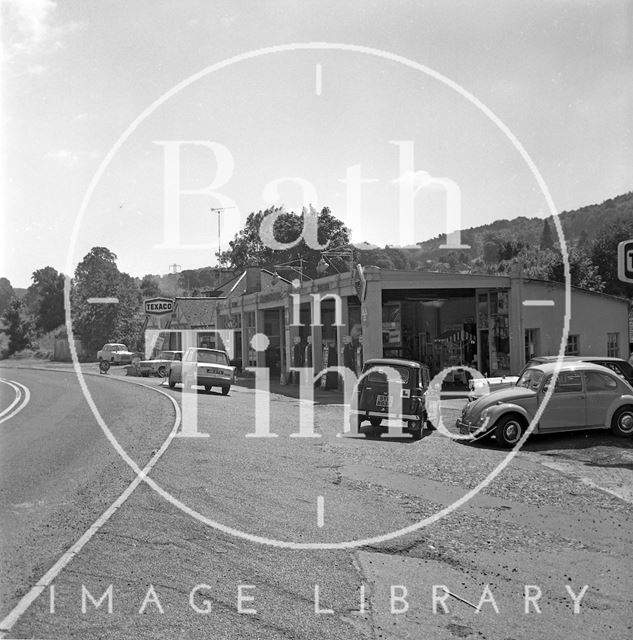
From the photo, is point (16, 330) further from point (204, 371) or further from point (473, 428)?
point (473, 428)

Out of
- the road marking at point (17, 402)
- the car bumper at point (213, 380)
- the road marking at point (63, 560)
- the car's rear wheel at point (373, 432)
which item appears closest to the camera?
the road marking at point (63, 560)

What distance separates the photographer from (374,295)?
2839cm

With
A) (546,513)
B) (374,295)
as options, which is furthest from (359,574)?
(374,295)

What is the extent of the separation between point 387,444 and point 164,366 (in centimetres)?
3380

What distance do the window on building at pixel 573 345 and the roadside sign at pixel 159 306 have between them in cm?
4292

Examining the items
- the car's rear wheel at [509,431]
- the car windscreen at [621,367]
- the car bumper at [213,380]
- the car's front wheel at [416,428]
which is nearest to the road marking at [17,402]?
the car bumper at [213,380]

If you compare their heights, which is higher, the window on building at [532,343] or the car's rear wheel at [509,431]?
the window on building at [532,343]

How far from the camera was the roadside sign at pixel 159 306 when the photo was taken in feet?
220

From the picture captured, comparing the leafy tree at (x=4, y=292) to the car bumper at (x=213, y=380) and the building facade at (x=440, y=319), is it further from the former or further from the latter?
the car bumper at (x=213, y=380)

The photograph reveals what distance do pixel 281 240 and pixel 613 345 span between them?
6406 centimetres

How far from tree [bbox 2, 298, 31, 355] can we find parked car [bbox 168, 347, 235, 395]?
249 feet

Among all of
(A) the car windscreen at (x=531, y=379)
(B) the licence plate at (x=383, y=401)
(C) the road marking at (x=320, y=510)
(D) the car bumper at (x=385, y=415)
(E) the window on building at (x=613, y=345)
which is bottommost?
(C) the road marking at (x=320, y=510)

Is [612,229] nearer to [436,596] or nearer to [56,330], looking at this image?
[56,330]

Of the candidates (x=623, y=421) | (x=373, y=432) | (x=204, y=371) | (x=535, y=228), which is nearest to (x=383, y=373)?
(x=373, y=432)
